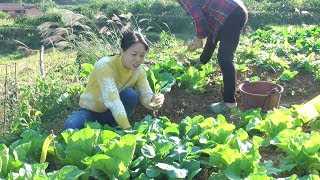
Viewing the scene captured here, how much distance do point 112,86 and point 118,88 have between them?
Answer: 333 mm

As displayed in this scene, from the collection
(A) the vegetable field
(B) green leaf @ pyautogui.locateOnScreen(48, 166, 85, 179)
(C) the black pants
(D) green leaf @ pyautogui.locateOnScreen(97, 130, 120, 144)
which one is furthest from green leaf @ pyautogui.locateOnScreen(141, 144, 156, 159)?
(C) the black pants

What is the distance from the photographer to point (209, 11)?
461cm

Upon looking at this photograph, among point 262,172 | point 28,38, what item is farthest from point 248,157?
point 28,38

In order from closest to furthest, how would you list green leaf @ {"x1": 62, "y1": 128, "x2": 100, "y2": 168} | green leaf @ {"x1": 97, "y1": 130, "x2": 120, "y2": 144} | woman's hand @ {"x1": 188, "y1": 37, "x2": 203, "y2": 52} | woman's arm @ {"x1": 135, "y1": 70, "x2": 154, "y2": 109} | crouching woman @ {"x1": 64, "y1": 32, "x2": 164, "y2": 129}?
green leaf @ {"x1": 62, "y1": 128, "x2": 100, "y2": 168} < green leaf @ {"x1": 97, "y1": 130, "x2": 120, "y2": 144} < crouching woman @ {"x1": 64, "y1": 32, "x2": 164, "y2": 129} < woman's arm @ {"x1": 135, "y1": 70, "x2": 154, "y2": 109} < woman's hand @ {"x1": 188, "y1": 37, "x2": 203, "y2": 52}

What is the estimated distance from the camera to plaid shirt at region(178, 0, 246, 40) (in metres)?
4.48

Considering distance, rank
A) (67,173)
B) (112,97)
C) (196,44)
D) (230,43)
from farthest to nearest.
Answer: (196,44), (230,43), (112,97), (67,173)

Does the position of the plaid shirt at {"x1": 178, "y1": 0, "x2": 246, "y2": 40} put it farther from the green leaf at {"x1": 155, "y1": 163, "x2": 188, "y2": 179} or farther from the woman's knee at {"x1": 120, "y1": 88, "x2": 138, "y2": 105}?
the green leaf at {"x1": 155, "y1": 163, "x2": 188, "y2": 179}

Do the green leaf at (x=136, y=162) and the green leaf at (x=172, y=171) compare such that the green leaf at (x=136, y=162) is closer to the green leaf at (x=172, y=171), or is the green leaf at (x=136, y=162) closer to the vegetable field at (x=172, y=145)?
the vegetable field at (x=172, y=145)

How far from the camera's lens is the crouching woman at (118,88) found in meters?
3.68

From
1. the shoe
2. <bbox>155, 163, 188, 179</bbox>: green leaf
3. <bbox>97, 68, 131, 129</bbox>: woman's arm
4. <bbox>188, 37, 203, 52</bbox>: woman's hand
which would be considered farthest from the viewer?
<bbox>188, 37, 203, 52</bbox>: woman's hand

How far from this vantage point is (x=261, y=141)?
3357 millimetres

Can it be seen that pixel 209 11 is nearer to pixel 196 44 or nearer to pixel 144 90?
pixel 196 44

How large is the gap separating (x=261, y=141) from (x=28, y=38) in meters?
19.0

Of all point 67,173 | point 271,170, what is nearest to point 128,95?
point 67,173
